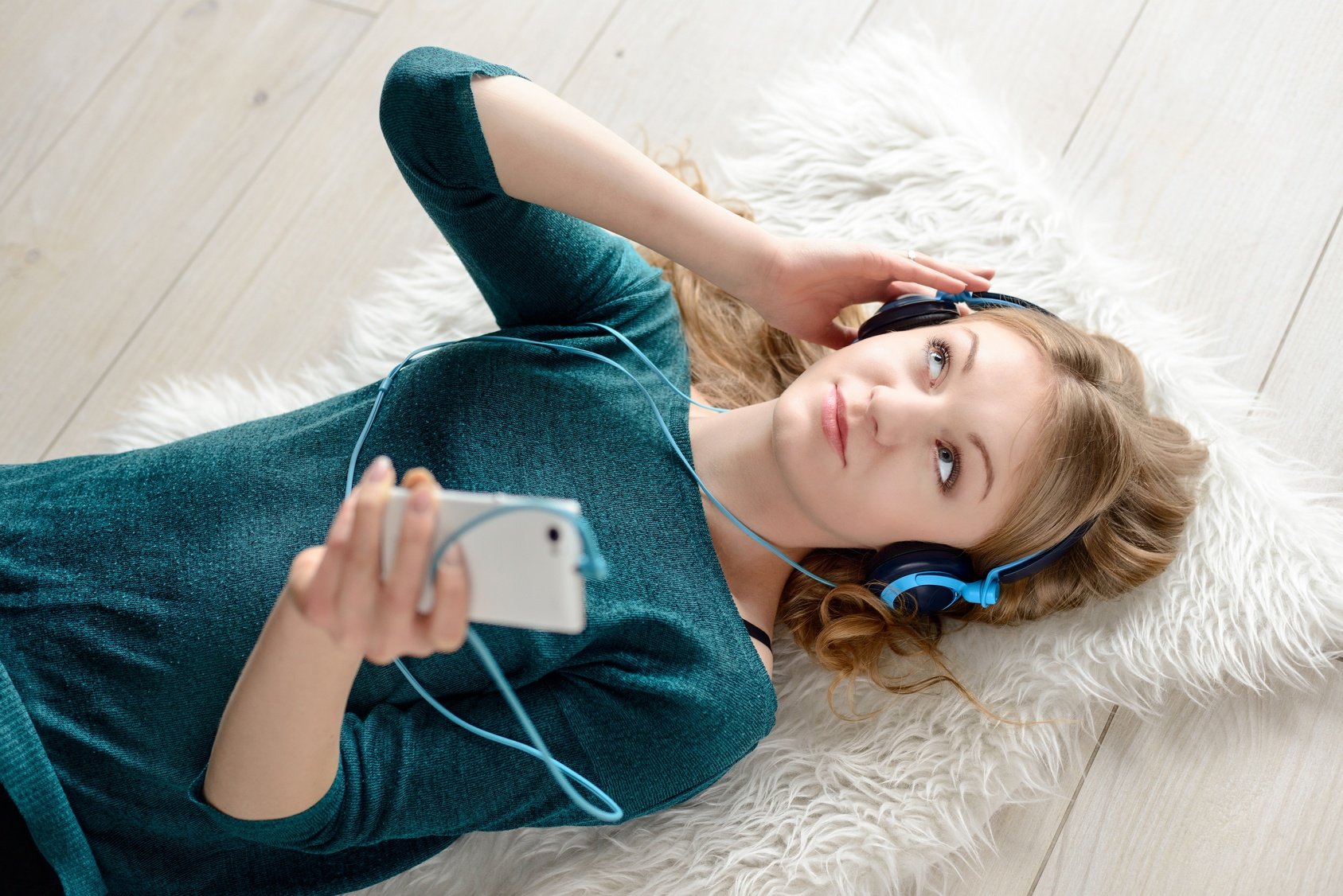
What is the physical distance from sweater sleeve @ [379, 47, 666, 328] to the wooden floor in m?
0.39

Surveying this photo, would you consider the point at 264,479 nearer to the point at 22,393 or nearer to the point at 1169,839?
the point at 22,393

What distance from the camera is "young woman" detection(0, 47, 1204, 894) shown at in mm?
959

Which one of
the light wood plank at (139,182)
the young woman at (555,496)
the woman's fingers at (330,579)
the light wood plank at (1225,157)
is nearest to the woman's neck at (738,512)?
the young woman at (555,496)

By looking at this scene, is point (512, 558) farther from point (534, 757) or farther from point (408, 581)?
point (534, 757)

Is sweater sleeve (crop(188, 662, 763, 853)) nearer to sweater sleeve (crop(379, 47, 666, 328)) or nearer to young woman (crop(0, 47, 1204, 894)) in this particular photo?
young woman (crop(0, 47, 1204, 894))

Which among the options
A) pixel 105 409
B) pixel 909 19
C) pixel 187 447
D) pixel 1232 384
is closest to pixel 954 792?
pixel 1232 384

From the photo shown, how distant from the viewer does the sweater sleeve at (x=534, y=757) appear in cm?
94

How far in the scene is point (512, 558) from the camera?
59 centimetres

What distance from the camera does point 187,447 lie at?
1.06 metres

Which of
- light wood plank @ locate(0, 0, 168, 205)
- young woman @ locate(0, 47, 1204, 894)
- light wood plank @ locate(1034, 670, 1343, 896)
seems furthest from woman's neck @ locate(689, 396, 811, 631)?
light wood plank @ locate(0, 0, 168, 205)

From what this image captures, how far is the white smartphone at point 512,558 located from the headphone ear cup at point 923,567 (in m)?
0.53

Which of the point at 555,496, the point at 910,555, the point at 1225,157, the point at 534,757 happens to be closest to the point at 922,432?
the point at 910,555

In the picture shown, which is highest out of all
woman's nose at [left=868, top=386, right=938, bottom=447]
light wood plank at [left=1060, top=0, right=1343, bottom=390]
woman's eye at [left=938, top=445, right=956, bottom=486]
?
light wood plank at [left=1060, top=0, right=1343, bottom=390]

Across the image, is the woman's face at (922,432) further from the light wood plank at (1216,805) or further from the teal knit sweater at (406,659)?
the light wood plank at (1216,805)
